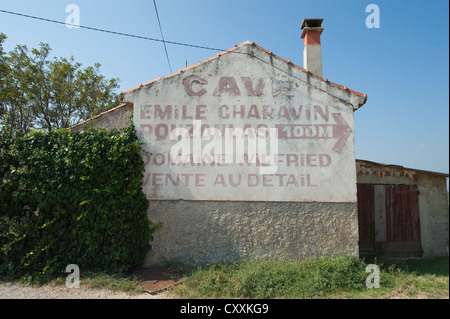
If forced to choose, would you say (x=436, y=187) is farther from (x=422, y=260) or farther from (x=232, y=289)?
(x=232, y=289)

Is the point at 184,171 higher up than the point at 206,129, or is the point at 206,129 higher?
the point at 206,129

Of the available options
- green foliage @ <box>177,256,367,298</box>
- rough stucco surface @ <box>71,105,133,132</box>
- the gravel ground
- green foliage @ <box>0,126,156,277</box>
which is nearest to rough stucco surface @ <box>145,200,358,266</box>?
green foliage @ <box>177,256,367,298</box>

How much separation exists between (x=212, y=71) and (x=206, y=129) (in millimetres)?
1396

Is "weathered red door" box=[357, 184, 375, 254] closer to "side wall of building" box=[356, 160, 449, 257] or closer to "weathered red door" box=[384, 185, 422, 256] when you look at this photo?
"side wall of building" box=[356, 160, 449, 257]

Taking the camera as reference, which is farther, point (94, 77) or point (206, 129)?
point (94, 77)

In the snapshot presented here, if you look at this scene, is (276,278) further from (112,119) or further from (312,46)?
(112,119)

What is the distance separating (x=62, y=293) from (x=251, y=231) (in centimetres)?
374

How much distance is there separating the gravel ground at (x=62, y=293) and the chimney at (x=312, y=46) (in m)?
6.84

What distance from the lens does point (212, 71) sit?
6695 millimetres

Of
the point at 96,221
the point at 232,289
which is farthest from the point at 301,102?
the point at 96,221

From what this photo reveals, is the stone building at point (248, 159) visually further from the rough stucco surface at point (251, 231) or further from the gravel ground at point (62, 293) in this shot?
the gravel ground at point (62, 293)

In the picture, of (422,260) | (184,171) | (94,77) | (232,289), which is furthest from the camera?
(94,77)

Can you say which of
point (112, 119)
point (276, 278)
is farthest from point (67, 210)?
point (276, 278)

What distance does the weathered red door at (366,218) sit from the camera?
26.3ft
